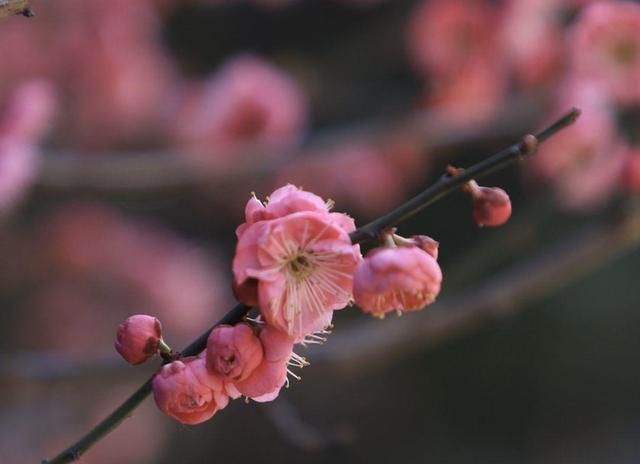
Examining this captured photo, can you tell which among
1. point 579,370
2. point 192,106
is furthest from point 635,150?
point 579,370

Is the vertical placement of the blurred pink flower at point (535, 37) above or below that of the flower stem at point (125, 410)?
above

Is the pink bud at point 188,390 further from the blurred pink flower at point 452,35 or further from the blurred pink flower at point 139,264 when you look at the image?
the blurred pink flower at point 139,264

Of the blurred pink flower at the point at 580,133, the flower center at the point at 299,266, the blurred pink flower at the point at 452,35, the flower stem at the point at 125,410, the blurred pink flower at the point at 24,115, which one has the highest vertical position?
the blurred pink flower at the point at 452,35

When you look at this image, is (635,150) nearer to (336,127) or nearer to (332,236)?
(336,127)

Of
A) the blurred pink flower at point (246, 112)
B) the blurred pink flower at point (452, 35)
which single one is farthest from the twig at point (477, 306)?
the blurred pink flower at point (452, 35)

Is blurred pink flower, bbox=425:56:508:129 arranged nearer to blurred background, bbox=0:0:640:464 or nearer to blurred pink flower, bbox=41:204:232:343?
blurred background, bbox=0:0:640:464

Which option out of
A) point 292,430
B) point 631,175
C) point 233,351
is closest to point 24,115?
point 292,430

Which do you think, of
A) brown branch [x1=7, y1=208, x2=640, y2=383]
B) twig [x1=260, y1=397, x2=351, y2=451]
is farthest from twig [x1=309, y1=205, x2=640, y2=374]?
twig [x1=260, y1=397, x2=351, y2=451]
